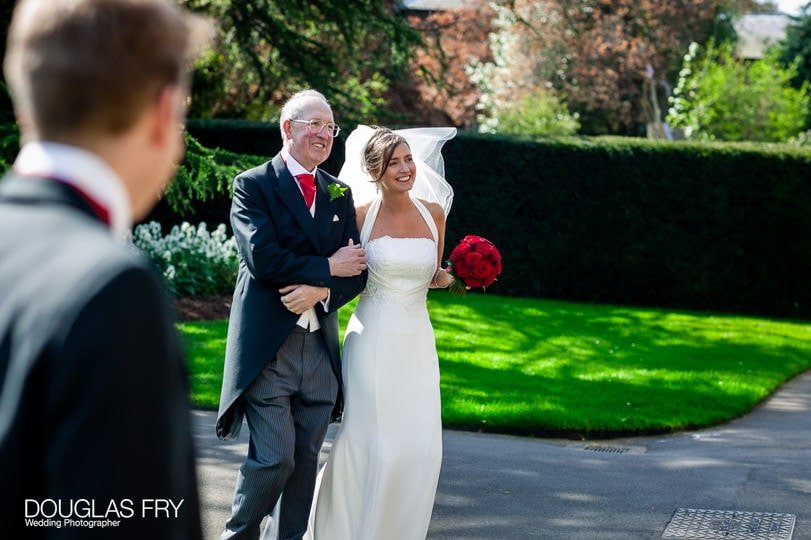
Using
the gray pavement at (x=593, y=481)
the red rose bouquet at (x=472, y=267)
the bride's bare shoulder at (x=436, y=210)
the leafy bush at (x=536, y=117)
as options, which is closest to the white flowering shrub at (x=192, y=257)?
the gray pavement at (x=593, y=481)

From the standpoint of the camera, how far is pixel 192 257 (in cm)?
1567

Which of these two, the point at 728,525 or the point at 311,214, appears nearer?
the point at 311,214

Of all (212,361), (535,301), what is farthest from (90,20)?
(535,301)

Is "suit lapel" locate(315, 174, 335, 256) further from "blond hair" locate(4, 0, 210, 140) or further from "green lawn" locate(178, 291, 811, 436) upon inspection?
"green lawn" locate(178, 291, 811, 436)

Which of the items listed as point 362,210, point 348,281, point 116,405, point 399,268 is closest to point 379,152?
point 362,210

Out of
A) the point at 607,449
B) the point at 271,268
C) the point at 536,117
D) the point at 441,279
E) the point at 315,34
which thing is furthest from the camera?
the point at 536,117

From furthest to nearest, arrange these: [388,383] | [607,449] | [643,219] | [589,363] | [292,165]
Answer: [643,219], [589,363], [607,449], [388,383], [292,165]

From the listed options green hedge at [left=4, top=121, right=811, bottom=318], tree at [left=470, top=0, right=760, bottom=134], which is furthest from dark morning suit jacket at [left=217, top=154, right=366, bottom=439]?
tree at [left=470, top=0, right=760, bottom=134]

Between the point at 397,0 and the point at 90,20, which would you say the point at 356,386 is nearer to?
the point at 90,20

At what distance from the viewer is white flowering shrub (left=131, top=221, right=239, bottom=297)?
1536 cm

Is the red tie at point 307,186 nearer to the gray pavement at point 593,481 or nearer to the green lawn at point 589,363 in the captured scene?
the gray pavement at point 593,481

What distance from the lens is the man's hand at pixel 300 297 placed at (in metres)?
5.34

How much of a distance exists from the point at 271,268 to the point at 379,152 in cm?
97

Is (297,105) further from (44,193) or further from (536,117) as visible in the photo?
(536,117)
